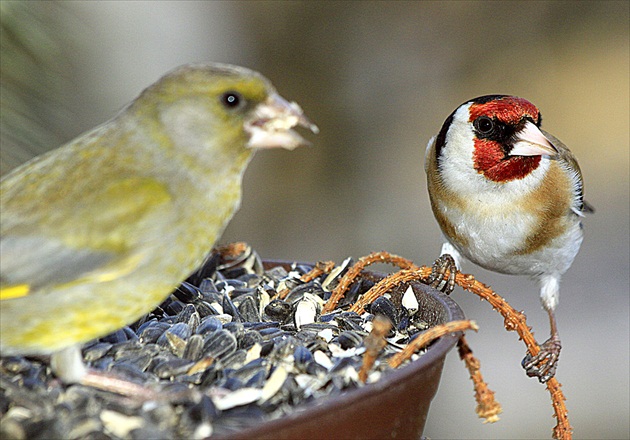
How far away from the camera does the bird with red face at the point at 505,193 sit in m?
2.37

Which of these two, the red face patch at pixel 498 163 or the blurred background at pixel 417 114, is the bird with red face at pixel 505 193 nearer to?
the red face patch at pixel 498 163

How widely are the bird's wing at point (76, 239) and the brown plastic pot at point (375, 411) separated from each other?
1.23ft

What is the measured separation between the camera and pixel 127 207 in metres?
1.24

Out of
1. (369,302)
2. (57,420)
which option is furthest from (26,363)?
(369,302)

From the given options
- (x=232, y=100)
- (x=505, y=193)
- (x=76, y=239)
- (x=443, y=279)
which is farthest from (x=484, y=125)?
(x=76, y=239)

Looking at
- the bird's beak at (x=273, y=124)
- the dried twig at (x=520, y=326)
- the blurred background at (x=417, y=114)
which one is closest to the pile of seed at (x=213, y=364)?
the dried twig at (x=520, y=326)

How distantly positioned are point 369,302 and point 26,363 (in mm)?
737

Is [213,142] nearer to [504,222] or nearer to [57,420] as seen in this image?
[57,420]

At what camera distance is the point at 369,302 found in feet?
5.62

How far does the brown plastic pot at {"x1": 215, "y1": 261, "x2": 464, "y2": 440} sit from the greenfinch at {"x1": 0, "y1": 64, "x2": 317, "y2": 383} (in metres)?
0.34

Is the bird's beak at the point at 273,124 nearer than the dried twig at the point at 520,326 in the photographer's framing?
Yes

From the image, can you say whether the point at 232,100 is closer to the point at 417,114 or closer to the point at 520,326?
the point at 520,326

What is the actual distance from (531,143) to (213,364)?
1297 mm

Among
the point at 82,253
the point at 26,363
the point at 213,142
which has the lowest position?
the point at 26,363
